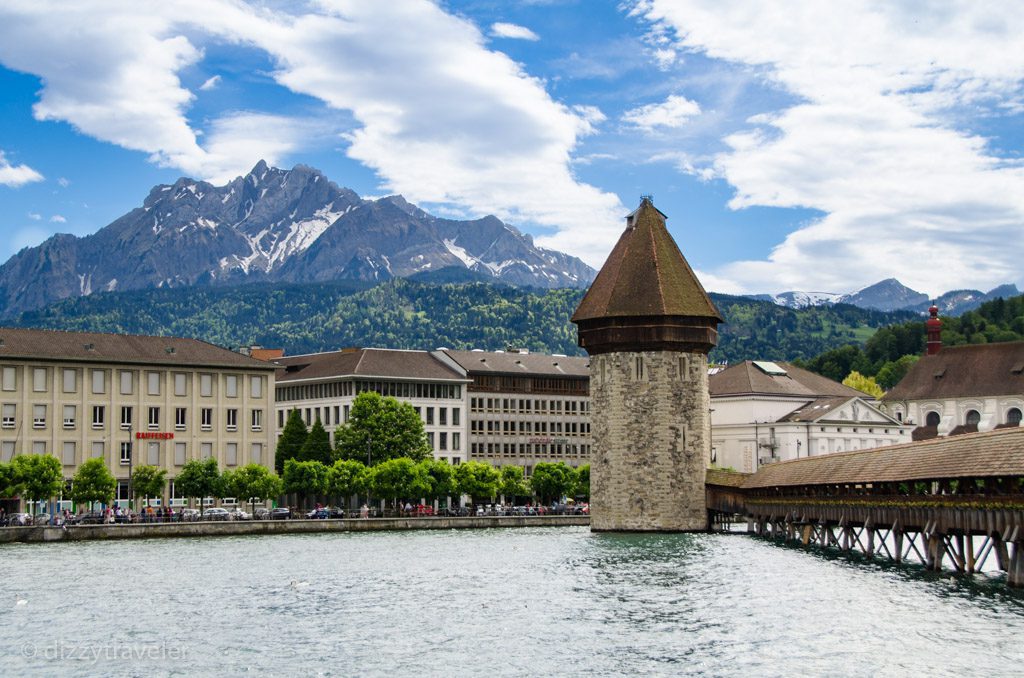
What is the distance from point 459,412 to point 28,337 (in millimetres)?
39773

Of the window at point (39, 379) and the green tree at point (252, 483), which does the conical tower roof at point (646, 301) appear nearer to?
the green tree at point (252, 483)

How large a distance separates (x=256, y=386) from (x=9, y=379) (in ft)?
55.9

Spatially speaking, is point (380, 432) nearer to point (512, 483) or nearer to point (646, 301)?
point (512, 483)

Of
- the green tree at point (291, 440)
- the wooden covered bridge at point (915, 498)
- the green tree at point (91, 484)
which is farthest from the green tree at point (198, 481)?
the wooden covered bridge at point (915, 498)

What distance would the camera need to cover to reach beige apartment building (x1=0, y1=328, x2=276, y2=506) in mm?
91000

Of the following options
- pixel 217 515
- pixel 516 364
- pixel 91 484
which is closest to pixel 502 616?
pixel 217 515

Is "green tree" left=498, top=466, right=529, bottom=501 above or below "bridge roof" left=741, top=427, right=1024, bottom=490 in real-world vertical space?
below

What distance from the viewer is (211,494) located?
295 ft

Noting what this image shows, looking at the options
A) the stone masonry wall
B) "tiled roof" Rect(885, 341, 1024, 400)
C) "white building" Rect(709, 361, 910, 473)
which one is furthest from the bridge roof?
"tiled roof" Rect(885, 341, 1024, 400)

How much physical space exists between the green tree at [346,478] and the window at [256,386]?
26.2ft

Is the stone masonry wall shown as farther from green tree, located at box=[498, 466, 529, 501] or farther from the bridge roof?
green tree, located at box=[498, 466, 529, 501]

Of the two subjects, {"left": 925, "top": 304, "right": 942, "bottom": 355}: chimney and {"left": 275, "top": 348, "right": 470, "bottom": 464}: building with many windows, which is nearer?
{"left": 275, "top": 348, "right": 470, "bottom": 464}: building with many windows

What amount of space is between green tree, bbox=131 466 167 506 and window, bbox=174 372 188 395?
31.8 ft

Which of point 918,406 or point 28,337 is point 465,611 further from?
point 918,406
